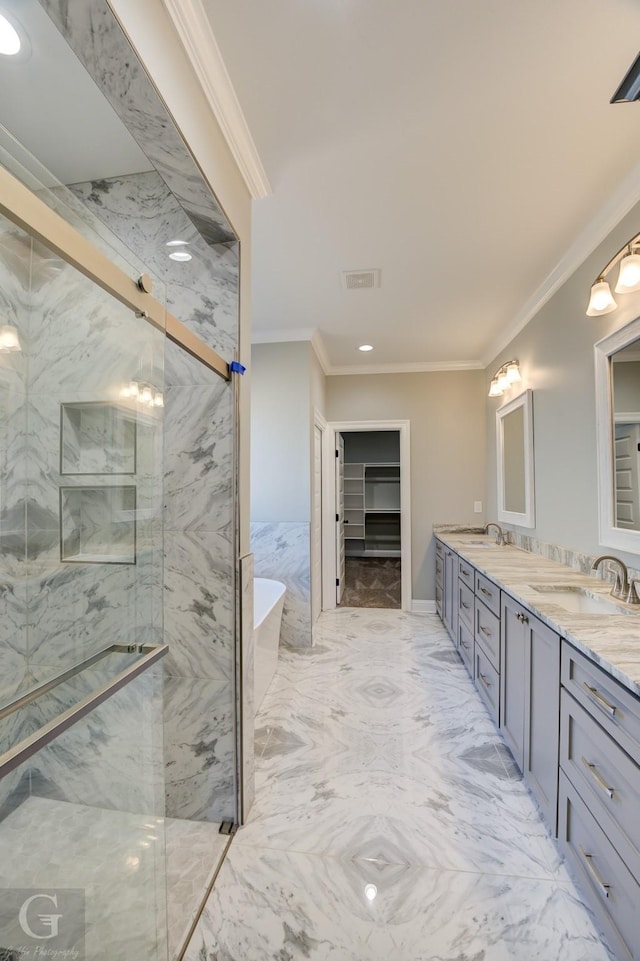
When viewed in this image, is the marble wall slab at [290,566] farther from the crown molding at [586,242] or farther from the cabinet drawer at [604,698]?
the crown molding at [586,242]

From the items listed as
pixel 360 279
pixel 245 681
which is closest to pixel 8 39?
pixel 360 279

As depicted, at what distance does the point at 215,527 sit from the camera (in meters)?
1.59

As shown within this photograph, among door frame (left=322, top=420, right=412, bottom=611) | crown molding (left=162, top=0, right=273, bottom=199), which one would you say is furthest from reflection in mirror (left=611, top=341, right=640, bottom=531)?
door frame (left=322, top=420, right=412, bottom=611)

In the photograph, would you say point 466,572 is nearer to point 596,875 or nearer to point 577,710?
point 577,710

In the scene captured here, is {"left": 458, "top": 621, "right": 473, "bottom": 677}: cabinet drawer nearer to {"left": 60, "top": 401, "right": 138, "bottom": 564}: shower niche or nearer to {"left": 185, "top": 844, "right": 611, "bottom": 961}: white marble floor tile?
{"left": 185, "top": 844, "right": 611, "bottom": 961}: white marble floor tile

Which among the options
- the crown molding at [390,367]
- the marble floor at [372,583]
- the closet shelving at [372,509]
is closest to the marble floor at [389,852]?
the marble floor at [372,583]

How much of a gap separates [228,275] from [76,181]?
0.83 metres

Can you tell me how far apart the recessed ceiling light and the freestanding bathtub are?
7.64 ft

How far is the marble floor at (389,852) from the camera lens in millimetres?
1216

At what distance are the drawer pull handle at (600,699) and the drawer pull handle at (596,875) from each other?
50 centimetres

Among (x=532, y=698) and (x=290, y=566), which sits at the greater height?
(x=290, y=566)

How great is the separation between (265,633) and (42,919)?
4.63 ft

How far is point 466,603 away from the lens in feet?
9.68

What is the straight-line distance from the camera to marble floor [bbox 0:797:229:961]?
1.14 meters
